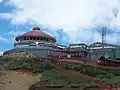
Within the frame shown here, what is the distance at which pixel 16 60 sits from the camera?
2307 inches

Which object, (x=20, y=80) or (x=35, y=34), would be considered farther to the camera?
(x=35, y=34)

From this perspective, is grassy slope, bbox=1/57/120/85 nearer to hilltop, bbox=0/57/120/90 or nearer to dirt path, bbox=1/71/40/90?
hilltop, bbox=0/57/120/90

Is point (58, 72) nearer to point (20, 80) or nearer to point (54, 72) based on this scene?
point (54, 72)

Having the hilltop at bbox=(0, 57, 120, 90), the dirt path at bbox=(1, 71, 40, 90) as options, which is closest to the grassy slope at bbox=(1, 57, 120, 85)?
the hilltop at bbox=(0, 57, 120, 90)

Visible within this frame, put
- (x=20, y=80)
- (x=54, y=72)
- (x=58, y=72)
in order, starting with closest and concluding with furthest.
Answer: (x=20, y=80) < (x=58, y=72) < (x=54, y=72)

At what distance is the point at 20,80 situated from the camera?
50281 millimetres

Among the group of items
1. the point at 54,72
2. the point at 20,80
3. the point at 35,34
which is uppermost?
the point at 35,34

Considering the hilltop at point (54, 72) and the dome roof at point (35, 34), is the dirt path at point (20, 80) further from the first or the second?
the dome roof at point (35, 34)

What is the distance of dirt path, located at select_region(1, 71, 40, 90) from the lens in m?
48.4

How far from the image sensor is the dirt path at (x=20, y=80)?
4841 cm

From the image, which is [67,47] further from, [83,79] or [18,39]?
[83,79]

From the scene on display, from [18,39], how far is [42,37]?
597 centimetres

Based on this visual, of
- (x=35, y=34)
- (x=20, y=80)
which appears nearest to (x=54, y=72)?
(x=20, y=80)

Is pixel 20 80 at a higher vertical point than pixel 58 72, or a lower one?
lower
